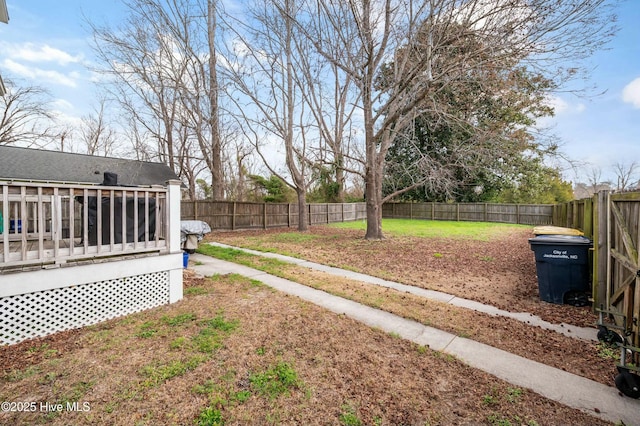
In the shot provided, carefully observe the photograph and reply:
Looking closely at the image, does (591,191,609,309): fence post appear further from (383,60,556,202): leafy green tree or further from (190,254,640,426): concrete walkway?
(383,60,556,202): leafy green tree

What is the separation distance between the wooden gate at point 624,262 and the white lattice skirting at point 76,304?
18.0ft

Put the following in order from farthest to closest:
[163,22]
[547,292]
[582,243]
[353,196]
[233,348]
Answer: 1. [353,196]
2. [163,22]
3. [547,292]
4. [582,243]
5. [233,348]

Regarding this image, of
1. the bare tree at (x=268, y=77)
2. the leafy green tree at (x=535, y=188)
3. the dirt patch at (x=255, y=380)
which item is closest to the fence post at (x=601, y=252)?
the dirt patch at (x=255, y=380)

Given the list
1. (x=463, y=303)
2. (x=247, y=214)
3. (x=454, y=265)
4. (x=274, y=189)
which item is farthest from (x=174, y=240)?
(x=274, y=189)

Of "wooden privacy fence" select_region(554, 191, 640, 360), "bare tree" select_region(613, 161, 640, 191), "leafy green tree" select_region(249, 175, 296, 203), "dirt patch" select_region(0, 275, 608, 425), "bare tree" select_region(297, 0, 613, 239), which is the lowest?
"dirt patch" select_region(0, 275, 608, 425)

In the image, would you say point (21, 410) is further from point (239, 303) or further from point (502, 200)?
point (502, 200)

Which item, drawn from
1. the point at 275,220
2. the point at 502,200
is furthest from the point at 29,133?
the point at 502,200

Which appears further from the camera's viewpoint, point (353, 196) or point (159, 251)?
point (353, 196)

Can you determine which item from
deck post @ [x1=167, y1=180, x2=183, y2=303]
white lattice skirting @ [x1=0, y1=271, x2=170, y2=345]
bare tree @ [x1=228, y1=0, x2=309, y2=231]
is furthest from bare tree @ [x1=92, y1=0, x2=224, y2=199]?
white lattice skirting @ [x1=0, y1=271, x2=170, y2=345]

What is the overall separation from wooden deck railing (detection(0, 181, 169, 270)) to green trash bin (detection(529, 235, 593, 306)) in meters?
5.95

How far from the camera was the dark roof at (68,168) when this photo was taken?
383 inches

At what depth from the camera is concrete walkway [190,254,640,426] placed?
83.6 inches

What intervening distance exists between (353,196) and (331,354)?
80.2 ft

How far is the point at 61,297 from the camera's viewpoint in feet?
10.9
